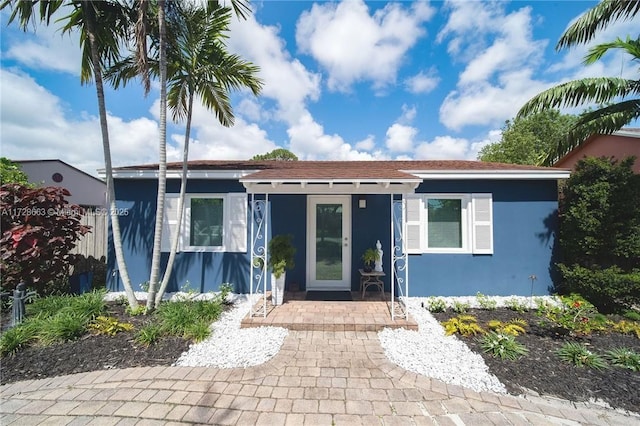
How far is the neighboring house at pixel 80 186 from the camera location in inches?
305

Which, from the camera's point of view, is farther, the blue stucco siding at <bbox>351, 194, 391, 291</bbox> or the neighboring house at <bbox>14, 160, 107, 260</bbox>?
the neighboring house at <bbox>14, 160, 107, 260</bbox>

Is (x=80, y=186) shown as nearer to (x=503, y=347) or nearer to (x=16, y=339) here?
(x=16, y=339)

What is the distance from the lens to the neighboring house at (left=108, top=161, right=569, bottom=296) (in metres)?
6.61

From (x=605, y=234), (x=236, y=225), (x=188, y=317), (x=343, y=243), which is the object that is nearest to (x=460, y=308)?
(x=343, y=243)

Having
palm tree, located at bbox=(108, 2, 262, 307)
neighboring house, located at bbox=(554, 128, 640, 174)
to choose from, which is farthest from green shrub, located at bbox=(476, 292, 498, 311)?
palm tree, located at bbox=(108, 2, 262, 307)

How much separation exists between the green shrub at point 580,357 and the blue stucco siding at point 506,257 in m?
2.90

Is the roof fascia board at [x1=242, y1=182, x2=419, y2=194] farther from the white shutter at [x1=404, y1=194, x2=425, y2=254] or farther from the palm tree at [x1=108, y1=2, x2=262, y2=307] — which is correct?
the palm tree at [x1=108, y1=2, x2=262, y2=307]

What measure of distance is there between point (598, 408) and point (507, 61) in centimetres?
971

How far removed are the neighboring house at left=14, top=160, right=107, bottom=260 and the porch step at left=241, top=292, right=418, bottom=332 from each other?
5.73 metres

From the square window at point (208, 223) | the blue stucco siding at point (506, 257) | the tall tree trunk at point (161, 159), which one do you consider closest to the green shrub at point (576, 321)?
the blue stucco siding at point (506, 257)

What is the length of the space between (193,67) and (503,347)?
25.0ft

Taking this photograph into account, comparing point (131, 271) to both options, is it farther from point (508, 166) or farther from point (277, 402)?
point (508, 166)

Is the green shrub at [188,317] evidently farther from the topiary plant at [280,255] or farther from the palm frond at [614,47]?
the palm frond at [614,47]

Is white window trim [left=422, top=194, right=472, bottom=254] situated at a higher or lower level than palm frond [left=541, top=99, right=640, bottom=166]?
lower
